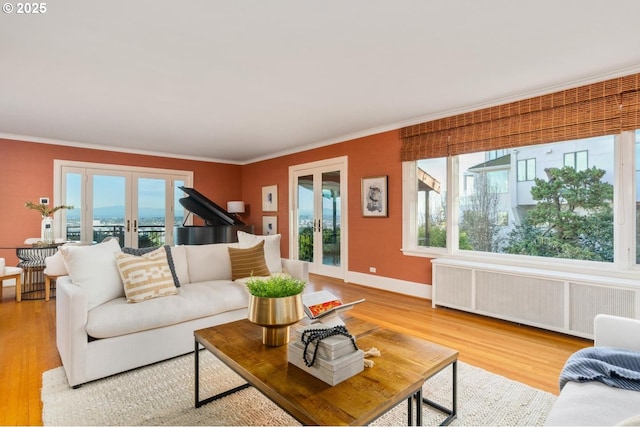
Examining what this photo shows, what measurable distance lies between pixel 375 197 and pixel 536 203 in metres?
2.07

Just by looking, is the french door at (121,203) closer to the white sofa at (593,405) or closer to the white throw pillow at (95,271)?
the white throw pillow at (95,271)

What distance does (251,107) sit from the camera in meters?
3.90

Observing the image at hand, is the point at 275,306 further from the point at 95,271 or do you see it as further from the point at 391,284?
the point at 391,284

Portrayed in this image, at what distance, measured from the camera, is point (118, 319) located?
219cm

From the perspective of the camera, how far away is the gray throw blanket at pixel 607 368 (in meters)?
1.30

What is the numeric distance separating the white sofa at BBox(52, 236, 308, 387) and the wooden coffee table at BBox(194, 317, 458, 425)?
26.6 inches

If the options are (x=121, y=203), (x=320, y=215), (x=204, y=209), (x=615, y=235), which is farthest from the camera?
(x=121, y=203)

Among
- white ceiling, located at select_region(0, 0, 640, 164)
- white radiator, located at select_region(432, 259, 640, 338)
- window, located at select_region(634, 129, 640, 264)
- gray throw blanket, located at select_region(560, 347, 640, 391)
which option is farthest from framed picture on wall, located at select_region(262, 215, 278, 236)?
gray throw blanket, located at select_region(560, 347, 640, 391)

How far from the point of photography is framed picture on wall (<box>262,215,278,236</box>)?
696 cm

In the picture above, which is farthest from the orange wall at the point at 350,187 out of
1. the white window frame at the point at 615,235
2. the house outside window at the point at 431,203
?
the white window frame at the point at 615,235

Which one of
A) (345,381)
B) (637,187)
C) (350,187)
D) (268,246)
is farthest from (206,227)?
(637,187)

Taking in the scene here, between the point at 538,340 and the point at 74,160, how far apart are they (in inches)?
284

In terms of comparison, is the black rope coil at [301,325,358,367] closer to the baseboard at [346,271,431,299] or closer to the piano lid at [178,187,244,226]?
the baseboard at [346,271,431,299]

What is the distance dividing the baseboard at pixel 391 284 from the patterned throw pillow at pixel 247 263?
2199mm
